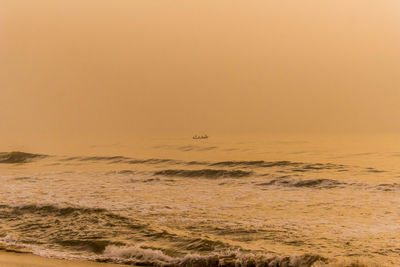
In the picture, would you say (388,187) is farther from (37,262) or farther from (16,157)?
(16,157)

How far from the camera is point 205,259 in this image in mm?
6570

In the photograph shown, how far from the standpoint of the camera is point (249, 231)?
851 cm

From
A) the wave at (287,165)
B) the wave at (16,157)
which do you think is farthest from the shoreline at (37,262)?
the wave at (16,157)

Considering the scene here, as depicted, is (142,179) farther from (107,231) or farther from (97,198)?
(107,231)

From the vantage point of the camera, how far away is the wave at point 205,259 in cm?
632

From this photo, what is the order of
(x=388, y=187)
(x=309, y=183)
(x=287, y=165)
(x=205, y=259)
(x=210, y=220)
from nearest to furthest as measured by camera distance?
1. (x=205, y=259)
2. (x=210, y=220)
3. (x=388, y=187)
4. (x=309, y=183)
5. (x=287, y=165)

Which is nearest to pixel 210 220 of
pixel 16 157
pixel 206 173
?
pixel 206 173

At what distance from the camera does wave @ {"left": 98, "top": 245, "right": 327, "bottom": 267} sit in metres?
6.32

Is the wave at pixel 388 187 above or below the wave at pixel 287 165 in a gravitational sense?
below

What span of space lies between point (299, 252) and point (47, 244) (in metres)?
4.80

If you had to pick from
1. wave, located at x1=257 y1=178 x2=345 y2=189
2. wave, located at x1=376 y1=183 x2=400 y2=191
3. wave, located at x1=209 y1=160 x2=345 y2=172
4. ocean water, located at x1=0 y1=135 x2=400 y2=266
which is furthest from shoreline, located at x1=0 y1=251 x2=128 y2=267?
wave, located at x1=209 y1=160 x2=345 y2=172

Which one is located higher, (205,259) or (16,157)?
(16,157)

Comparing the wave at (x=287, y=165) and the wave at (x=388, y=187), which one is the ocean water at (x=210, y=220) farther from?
the wave at (x=287, y=165)

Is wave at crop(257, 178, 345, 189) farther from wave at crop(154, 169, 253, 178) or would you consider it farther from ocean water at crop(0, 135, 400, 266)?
wave at crop(154, 169, 253, 178)
